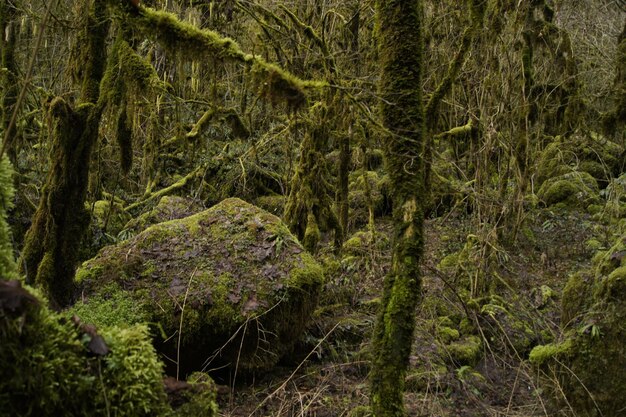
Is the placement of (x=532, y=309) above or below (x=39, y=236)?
below

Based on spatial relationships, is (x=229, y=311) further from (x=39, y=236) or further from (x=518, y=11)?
(x=518, y=11)

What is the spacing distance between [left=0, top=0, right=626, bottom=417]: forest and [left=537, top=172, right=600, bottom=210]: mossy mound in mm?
54

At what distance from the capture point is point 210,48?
353 centimetres

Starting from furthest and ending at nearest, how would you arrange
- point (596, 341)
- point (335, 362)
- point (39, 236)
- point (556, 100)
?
point (556, 100)
point (335, 362)
point (39, 236)
point (596, 341)

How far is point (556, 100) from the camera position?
10.3 metres

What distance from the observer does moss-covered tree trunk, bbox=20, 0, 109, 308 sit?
4.99m

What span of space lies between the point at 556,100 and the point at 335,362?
24.5ft

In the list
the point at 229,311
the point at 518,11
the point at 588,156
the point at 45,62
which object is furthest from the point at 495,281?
the point at 45,62

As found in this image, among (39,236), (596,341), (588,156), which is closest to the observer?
(596,341)

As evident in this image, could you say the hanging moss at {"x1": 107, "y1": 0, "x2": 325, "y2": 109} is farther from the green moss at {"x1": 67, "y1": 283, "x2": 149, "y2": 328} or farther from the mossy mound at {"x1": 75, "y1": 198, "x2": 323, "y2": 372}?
the green moss at {"x1": 67, "y1": 283, "x2": 149, "y2": 328}

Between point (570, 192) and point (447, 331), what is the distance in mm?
6630

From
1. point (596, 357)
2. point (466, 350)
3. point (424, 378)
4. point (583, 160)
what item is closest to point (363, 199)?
point (466, 350)

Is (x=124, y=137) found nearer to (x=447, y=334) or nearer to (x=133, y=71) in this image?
(x=133, y=71)

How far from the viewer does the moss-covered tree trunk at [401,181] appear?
299 cm
